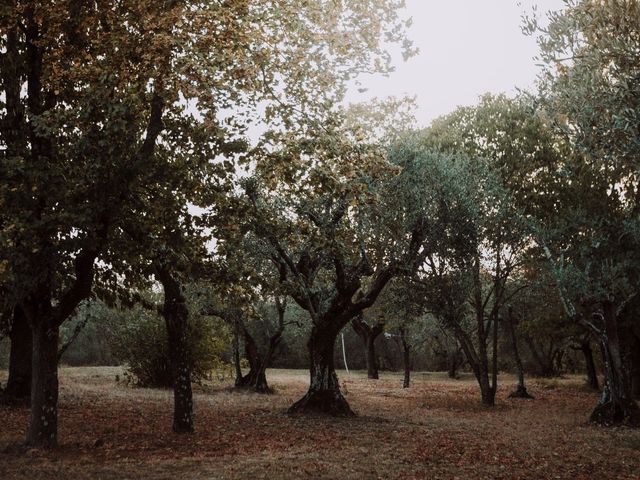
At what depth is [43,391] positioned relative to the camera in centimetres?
1483

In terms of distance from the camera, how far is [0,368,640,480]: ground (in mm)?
13055

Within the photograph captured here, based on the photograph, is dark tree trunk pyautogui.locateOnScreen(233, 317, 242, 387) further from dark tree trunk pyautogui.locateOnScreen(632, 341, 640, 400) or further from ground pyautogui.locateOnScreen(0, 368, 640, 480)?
dark tree trunk pyautogui.locateOnScreen(632, 341, 640, 400)

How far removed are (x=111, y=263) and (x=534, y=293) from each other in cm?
2712

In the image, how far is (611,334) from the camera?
2388 cm

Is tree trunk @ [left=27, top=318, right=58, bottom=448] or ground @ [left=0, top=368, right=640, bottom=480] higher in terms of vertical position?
tree trunk @ [left=27, top=318, right=58, bottom=448]

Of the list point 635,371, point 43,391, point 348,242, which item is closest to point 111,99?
point 43,391

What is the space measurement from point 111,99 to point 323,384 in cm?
1585

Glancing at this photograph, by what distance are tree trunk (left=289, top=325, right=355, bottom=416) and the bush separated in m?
12.8

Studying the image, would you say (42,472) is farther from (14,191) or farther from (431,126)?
(431,126)

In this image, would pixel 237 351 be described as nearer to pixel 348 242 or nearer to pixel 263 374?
pixel 263 374

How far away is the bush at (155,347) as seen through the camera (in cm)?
3616

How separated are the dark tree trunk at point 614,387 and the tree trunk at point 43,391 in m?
20.5

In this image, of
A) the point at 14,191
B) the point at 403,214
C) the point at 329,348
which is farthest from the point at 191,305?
the point at 14,191

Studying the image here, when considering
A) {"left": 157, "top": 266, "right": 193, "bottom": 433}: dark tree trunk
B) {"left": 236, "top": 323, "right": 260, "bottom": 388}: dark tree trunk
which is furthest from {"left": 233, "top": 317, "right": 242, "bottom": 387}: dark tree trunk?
{"left": 157, "top": 266, "right": 193, "bottom": 433}: dark tree trunk
